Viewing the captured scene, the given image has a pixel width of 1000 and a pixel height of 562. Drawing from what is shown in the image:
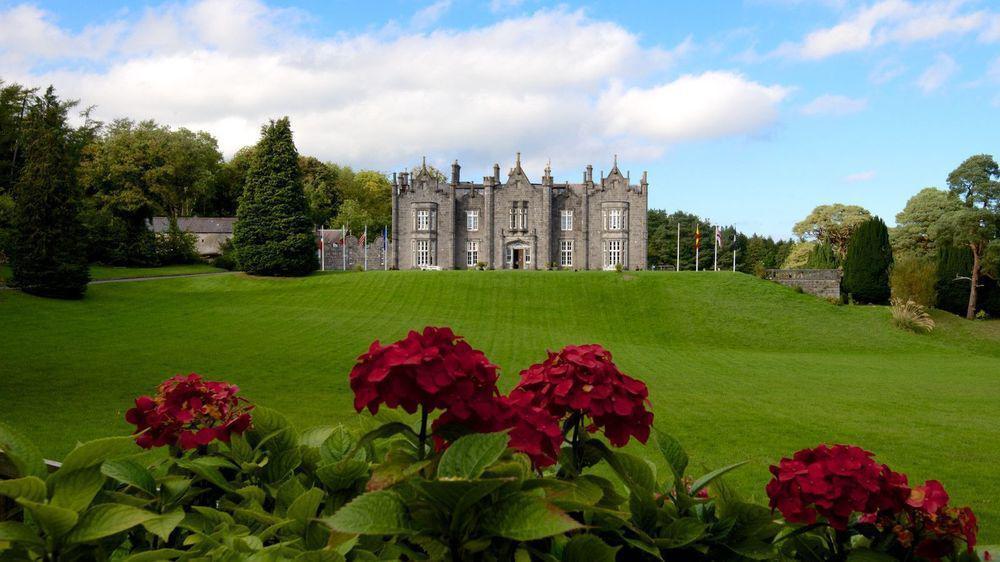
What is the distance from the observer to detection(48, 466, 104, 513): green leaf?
2.10 m

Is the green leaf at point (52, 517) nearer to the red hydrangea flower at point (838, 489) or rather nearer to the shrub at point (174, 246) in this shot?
the red hydrangea flower at point (838, 489)

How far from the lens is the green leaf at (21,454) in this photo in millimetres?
2209

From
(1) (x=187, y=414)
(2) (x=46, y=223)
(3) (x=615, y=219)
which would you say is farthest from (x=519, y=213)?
(1) (x=187, y=414)

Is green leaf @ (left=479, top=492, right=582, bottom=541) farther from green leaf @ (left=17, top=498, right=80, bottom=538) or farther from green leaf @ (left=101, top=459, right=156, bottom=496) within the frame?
green leaf @ (left=101, top=459, right=156, bottom=496)

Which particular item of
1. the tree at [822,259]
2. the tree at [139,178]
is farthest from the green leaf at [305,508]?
the tree at [822,259]

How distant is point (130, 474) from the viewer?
2621 mm

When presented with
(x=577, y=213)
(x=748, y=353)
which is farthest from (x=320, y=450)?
(x=577, y=213)

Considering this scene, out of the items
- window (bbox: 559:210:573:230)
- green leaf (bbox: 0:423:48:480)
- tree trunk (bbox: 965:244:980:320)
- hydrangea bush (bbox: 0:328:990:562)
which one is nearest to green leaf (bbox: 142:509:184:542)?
hydrangea bush (bbox: 0:328:990:562)

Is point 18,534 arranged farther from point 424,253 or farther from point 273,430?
point 424,253

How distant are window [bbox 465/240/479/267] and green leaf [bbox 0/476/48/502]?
5660 centimetres

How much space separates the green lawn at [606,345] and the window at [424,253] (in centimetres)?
1356

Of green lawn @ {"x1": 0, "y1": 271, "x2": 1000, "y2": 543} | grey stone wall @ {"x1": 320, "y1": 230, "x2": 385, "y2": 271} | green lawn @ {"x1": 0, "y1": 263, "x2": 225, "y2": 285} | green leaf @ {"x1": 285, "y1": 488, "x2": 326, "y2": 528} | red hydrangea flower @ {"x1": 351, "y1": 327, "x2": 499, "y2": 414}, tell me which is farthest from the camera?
grey stone wall @ {"x1": 320, "y1": 230, "x2": 385, "y2": 271}

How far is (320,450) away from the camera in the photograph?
3086 millimetres

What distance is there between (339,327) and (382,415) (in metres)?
27.1
